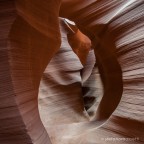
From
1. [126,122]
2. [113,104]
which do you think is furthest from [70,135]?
[126,122]

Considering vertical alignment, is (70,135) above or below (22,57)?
below

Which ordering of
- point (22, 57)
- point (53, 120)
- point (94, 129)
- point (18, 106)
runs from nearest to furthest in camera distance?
point (18, 106) < point (22, 57) < point (94, 129) < point (53, 120)

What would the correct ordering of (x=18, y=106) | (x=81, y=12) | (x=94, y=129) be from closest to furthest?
(x=18, y=106) < (x=94, y=129) < (x=81, y=12)

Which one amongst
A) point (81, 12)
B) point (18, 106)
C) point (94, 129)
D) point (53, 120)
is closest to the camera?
point (18, 106)

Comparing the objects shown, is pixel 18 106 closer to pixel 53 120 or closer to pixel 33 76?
pixel 33 76

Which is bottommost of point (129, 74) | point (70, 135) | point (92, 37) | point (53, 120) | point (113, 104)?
point (53, 120)

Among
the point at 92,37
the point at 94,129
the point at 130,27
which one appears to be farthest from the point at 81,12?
the point at 94,129

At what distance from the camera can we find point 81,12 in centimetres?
195

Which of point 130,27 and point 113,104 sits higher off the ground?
point 130,27

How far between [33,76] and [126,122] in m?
0.67

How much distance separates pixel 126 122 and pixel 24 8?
37.0 inches

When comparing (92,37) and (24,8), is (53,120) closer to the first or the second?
(92,37)

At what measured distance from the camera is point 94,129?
1.79m

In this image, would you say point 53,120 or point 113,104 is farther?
point 53,120
